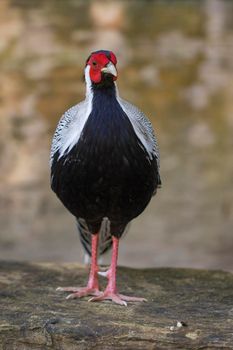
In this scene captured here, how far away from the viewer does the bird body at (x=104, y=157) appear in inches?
184

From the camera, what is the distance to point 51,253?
994 centimetres

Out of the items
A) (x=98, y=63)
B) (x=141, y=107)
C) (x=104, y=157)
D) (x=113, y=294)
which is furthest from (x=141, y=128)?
(x=141, y=107)

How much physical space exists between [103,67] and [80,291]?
4.79 feet

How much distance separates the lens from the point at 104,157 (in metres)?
4.66

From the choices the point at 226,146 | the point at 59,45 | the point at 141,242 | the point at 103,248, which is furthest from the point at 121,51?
the point at 103,248

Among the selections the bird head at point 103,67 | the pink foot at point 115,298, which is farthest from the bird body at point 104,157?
the pink foot at point 115,298

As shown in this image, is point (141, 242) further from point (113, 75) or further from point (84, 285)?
point (113, 75)

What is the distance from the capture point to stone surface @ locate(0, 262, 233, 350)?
437 centimetres

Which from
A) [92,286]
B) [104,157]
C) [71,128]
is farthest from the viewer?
[92,286]

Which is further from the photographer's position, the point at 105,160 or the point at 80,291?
the point at 80,291

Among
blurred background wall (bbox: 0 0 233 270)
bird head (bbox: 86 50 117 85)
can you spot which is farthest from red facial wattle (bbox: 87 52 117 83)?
blurred background wall (bbox: 0 0 233 270)

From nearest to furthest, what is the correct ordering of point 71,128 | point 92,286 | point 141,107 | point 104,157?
point 104,157 < point 71,128 < point 92,286 < point 141,107

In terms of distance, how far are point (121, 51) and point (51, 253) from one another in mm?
7483

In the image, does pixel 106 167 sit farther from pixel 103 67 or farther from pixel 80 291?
pixel 80 291
